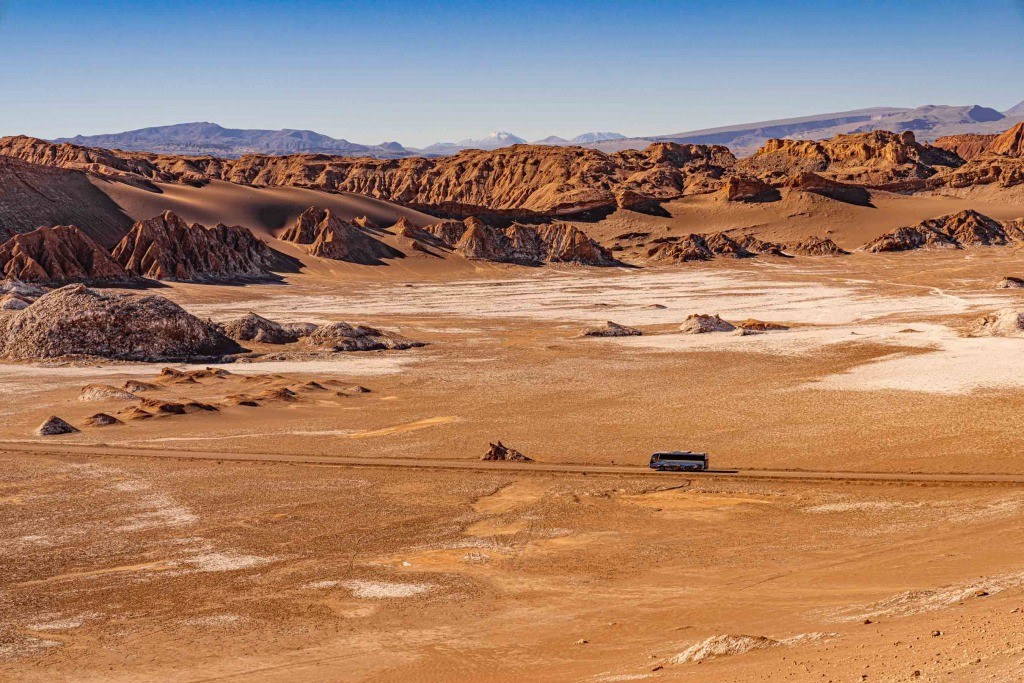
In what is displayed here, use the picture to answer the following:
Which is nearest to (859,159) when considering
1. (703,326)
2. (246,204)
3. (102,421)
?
(246,204)

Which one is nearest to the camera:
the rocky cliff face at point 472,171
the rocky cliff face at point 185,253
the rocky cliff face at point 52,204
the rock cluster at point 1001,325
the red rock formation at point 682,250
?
the rock cluster at point 1001,325

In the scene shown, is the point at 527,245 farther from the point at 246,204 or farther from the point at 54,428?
the point at 54,428

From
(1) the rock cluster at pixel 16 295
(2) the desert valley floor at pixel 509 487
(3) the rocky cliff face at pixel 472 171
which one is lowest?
(2) the desert valley floor at pixel 509 487

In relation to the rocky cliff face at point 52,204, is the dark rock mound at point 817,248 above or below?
below

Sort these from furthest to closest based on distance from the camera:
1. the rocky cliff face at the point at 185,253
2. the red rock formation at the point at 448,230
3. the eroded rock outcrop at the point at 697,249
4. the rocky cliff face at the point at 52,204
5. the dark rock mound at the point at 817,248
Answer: the dark rock mound at the point at 817,248 → the red rock formation at the point at 448,230 → the eroded rock outcrop at the point at 697,249 → the rocky cliff face at the point at 52,204 → the rocky cliff face at the point at 185,253

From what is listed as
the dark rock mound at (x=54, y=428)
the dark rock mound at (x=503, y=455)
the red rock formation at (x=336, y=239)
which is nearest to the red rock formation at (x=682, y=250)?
the red rock formation at (x=336, y=239)

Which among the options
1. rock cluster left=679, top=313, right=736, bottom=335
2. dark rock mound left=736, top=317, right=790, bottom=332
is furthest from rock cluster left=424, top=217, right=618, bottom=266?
rock cluster left=679, top=313, right=736, bottom=335

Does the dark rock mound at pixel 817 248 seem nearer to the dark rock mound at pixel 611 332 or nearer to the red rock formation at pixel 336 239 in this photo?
the red rock formation at pixel 336 239
